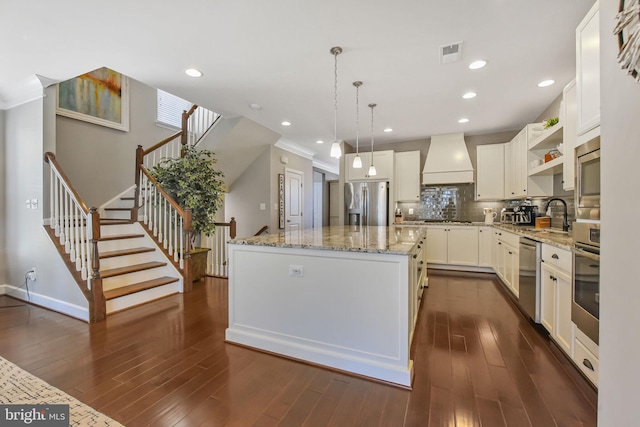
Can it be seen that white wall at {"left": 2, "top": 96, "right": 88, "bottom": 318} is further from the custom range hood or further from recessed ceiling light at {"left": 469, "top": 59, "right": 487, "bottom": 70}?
the custom range hood

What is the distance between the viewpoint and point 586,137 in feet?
6.12

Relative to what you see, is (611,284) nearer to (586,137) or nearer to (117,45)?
(586,137)

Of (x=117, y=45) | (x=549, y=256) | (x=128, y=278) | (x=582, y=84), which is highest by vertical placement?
(x=117, y=45)

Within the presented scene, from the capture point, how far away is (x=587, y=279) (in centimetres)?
171

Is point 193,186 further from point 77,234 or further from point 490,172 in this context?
point 490,172

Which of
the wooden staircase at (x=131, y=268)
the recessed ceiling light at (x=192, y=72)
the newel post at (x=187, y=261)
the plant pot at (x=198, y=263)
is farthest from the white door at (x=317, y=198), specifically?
the recessed ceiling light at (x=192, y=72)

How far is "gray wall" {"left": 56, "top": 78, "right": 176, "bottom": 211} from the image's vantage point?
3873mm

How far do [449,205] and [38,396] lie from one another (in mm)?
5853

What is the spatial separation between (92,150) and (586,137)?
19.1 ft

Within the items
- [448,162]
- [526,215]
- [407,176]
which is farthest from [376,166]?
[526,215]

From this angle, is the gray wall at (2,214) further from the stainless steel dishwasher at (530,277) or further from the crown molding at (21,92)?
the stainless steel dishwasher at (530,277)

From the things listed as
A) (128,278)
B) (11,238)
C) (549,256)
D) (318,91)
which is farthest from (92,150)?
(549,256)

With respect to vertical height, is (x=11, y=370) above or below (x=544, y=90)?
below

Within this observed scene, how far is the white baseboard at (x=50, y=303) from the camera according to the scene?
9.07 ft
